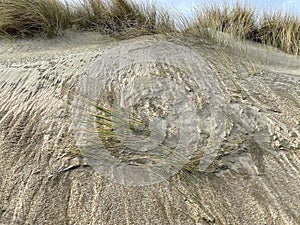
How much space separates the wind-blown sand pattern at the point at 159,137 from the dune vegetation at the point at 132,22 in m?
0.63

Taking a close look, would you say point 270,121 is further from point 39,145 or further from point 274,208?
point 39,145

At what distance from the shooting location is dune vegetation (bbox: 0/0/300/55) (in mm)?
5805

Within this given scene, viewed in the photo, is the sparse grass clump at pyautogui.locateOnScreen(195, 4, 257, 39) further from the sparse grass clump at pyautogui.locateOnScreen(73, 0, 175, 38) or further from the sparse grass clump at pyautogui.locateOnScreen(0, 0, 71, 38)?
the sparse grass clump at pyautogui.locateOnScreen(0, 0, 71, 38)

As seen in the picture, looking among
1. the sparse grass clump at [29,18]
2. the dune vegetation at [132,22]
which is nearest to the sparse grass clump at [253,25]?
the dune vegetation at [132,22]

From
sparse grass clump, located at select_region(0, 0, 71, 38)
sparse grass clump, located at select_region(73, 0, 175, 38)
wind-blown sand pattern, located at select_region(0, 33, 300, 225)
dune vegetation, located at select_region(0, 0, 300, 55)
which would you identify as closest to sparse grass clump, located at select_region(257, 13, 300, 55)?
dune vegetation, located at select_region(0, 0, 300, 55)

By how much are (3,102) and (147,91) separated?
1364 mm

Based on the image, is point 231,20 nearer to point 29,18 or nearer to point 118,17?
point 118,17

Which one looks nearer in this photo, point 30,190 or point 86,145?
point 30,190

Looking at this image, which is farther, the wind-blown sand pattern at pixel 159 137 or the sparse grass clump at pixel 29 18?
the sparse grass clump at pixel 29 18

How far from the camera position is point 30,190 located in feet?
10.6

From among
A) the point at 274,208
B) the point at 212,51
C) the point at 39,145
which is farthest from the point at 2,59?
the point at 274,208

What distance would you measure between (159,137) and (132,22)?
2826mm

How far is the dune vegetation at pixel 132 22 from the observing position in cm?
580

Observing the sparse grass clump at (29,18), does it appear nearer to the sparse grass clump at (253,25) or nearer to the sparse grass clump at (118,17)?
the sparse grass clump at (118,17)
